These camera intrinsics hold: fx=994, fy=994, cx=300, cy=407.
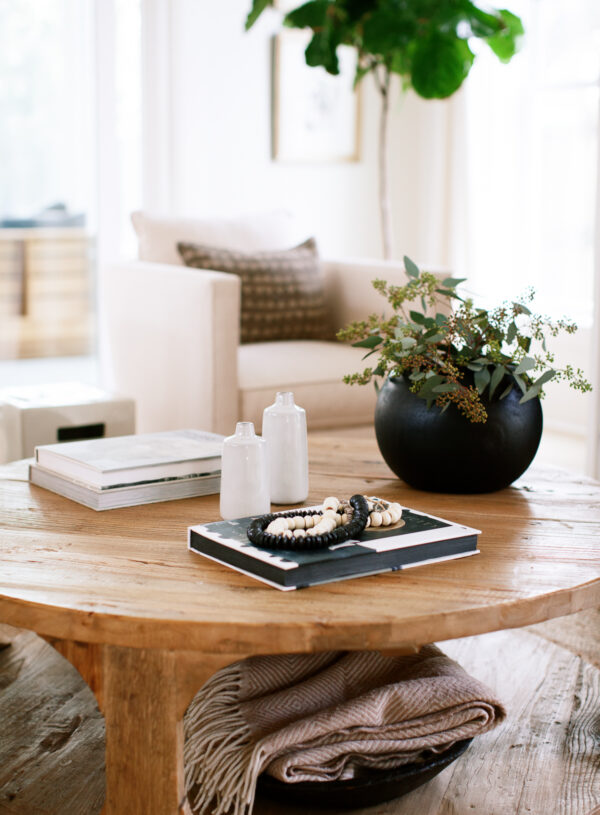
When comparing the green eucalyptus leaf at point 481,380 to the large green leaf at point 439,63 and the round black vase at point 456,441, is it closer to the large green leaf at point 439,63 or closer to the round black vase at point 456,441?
the round black vase at point 456,441

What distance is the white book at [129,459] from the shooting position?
4.75ft

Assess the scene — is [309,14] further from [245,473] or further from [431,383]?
[245,473]

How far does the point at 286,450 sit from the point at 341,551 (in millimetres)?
333

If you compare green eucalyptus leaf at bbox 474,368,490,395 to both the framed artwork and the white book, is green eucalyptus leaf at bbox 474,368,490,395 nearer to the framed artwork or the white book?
the white book

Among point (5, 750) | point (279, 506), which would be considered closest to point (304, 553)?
point (279, 506)

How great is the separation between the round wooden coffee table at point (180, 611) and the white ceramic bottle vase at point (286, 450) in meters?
0.21

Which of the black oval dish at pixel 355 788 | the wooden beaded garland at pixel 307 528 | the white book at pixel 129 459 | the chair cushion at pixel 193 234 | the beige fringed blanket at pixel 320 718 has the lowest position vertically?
the black oval dish at pixel 355 788

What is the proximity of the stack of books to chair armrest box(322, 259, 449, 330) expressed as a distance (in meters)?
1.58

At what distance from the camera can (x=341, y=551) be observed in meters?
1.15

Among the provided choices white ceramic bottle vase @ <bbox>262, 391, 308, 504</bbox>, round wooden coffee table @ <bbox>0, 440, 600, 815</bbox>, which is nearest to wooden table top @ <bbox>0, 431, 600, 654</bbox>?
round wooden coffee table @ <bbox>0, 440, 600, 815</bbox>

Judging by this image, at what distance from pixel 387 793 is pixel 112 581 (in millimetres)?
454

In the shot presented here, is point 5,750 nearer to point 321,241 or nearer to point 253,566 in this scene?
point 253,566

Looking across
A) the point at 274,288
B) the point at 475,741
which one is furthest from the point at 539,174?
the point at 475,741

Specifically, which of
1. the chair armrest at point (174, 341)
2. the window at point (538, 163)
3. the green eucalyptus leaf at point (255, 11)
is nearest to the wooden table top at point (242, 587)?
the chair armrest at point (174, 341)
